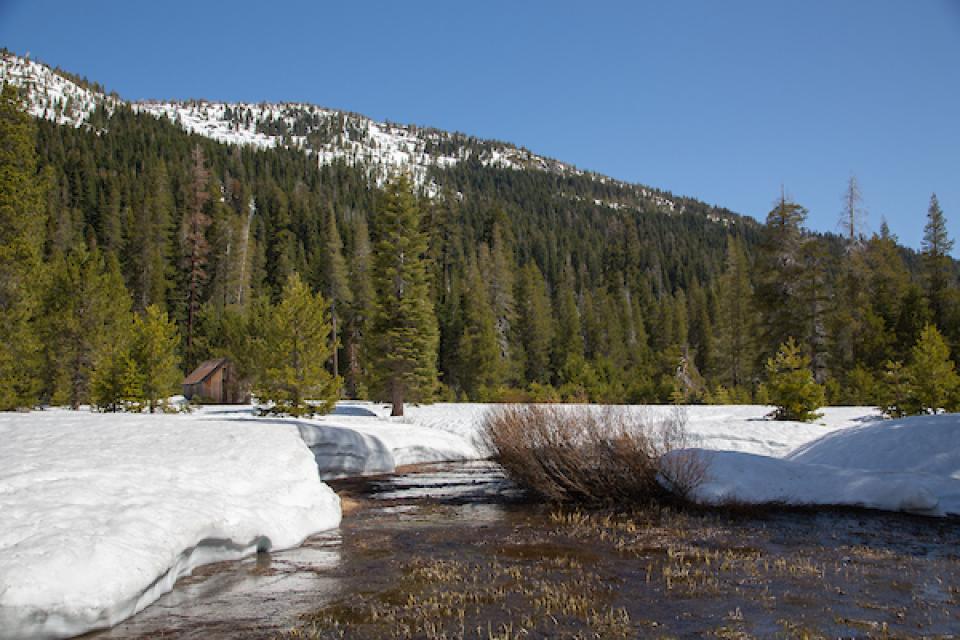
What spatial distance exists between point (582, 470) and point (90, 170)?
95.9 metres

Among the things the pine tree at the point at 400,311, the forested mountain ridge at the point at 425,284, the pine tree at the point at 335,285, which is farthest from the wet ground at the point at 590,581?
the pine tree at the point at 335,285

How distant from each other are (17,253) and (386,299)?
536 inches

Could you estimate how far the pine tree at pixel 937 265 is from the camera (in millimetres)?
38750

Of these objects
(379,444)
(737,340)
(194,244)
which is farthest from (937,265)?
(194,244)

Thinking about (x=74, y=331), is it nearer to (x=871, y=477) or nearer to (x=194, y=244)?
(x=194, y=244)

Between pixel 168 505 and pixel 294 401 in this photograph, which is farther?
pixel 294 401

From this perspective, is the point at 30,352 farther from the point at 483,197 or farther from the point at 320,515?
the point at 483,197

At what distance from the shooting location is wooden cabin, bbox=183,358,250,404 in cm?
3862

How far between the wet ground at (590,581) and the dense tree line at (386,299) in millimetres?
12774

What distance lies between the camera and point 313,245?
8075 cm

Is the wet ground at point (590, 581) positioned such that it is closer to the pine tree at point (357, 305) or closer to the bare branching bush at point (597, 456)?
the bare branching bush at point (597, 456)

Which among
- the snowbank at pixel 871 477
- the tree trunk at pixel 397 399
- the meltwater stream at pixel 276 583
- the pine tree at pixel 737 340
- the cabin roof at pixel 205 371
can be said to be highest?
the pine tree at pixel 737 340

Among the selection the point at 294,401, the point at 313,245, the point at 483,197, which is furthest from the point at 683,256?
the point at 294,401

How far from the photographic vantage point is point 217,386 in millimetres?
39375
